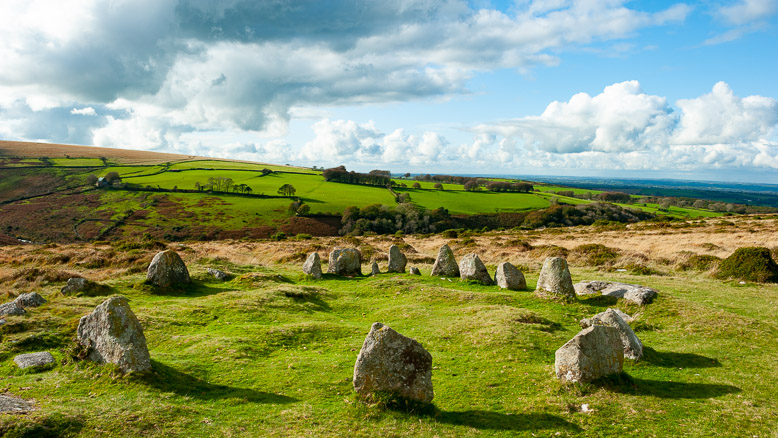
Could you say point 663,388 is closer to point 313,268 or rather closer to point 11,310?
point 313,268

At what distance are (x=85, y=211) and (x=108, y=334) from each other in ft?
347

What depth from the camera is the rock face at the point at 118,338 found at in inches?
416

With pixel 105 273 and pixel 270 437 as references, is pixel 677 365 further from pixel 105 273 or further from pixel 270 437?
pixel 105 273

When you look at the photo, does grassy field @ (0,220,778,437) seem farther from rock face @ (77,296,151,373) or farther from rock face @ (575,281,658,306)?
rock face @ (575,281,658,306)

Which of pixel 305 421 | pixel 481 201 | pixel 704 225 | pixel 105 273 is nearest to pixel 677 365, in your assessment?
pixel 305 421

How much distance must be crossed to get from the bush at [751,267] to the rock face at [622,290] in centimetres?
901

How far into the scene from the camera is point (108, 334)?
10703mm

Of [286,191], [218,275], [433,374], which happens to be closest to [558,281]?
[433,374]

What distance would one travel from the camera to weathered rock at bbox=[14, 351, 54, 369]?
11.5 metres

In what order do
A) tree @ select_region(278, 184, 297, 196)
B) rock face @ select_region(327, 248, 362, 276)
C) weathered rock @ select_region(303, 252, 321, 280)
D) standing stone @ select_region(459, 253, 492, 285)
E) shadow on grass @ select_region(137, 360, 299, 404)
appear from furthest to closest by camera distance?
tree @ select_region(278, 184, 297, 196)
rock face @ select_region(327, 248, 362, 276)
weathered rock @ select_region(303, 252, 321, 280)
standing stone @ select_region(459, 253, 492, 285)
shadow on grass @ select_region(137, 360, 299, 404)

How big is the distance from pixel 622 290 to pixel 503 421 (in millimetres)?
13557

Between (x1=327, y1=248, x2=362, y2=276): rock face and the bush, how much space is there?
22.4 metres

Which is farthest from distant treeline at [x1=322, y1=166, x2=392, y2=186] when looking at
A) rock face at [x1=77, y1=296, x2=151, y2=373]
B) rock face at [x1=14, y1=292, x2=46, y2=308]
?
rock face at [x1=77, y1=296, x2=151, y2=373]

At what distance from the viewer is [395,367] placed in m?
9.70
